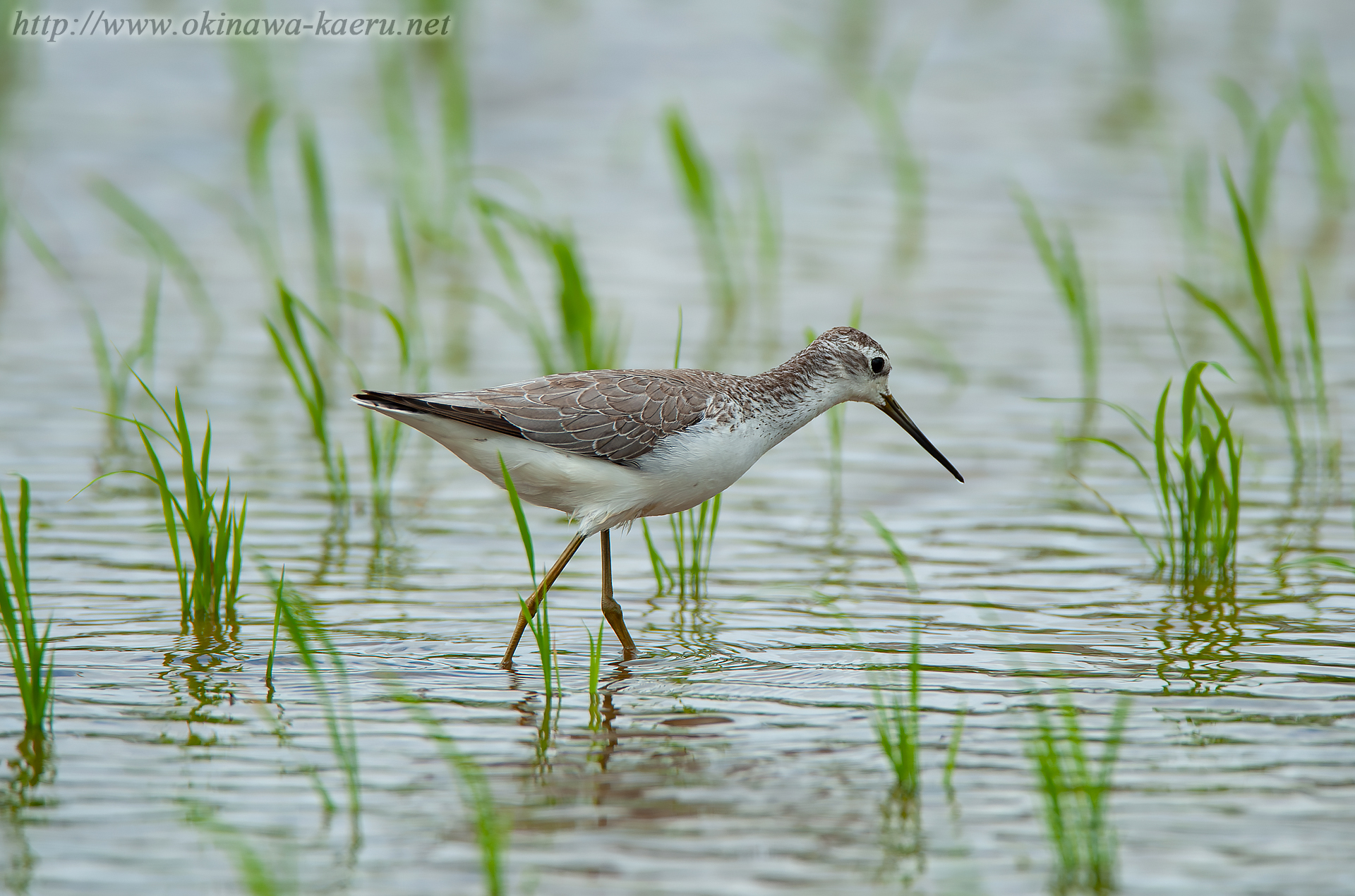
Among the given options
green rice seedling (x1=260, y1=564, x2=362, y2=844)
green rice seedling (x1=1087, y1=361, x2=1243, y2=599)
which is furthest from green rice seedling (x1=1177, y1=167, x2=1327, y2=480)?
green rice seedling (x1=260, y1=564, x2=362, y2=844)

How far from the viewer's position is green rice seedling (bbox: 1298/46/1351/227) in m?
12.3

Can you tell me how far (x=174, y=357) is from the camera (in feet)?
33.2

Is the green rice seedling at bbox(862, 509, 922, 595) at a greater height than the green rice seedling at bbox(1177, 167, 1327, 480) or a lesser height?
lesser

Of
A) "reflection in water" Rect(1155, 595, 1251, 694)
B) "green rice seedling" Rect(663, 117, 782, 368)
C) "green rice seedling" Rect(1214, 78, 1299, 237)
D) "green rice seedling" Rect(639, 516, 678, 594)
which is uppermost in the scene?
"green rice seedling" Rect(1214, 78, 1299, 237)

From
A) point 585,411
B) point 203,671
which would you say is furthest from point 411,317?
point 203,671

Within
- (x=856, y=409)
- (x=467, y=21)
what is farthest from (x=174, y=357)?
(x=467, y=21)

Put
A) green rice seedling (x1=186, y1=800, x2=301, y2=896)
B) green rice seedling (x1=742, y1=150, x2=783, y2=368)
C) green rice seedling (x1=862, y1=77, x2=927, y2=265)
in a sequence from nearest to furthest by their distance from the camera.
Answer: green rice seedling (x1=186, y1=800, x2=301, y2=896) → green rice seedling (x1=742, y1=150, x2=783, y2=368) → green rice seedling (x1=862, y1=77, x2=927, y2=265)

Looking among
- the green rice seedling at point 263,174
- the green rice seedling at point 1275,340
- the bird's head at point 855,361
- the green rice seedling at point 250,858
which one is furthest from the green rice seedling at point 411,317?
the green rice seedling at point 1275,340

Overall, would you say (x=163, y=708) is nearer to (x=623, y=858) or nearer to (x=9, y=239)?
(x=623, y=858)

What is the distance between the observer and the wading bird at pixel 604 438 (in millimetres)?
6398

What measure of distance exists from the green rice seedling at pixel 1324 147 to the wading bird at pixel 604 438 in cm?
771

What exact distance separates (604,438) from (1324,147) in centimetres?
856

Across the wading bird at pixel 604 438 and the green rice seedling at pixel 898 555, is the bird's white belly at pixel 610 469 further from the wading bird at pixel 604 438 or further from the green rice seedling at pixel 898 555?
the green rice seedling at pixel 898 555

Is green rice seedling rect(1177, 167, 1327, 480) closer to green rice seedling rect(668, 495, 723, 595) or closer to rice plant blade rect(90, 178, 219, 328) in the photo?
green rice seedling rect(668, 495, 723, 595)
